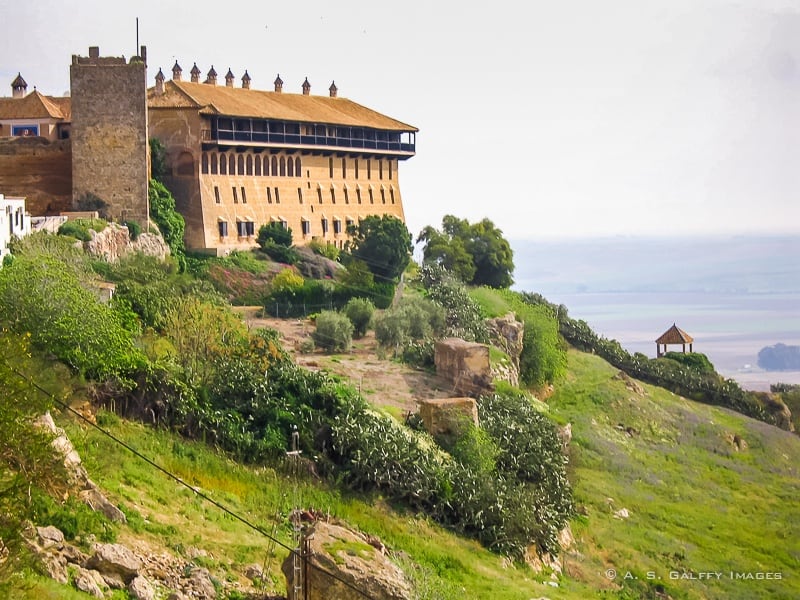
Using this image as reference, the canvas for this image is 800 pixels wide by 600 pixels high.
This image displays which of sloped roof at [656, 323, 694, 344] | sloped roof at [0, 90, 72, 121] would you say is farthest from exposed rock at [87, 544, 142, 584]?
sloped roof at [656, 323, 694, 344]

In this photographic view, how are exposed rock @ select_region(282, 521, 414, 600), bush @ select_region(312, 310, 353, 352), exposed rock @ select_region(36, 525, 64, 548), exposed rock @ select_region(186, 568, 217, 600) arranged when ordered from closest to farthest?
exposed rock @ select_region(36, 525, 64, 548) < exposed rock @ select_region(186, 568, 217, 600) < exposed rock @ select_region(282, 521, 414, 600) < bush @ select_region(312, 310, 353, 352)

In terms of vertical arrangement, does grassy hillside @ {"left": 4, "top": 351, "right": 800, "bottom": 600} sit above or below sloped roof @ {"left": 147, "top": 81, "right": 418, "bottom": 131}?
below

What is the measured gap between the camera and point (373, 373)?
47344 millimetres

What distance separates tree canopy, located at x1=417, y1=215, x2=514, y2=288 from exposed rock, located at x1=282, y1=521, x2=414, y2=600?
39886 millimetres

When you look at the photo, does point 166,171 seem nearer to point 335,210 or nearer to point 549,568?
point 335,210

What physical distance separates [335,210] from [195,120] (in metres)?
11.8

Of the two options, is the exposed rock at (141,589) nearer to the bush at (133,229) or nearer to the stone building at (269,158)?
the bush at (133,229)

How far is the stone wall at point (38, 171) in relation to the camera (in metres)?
54.6

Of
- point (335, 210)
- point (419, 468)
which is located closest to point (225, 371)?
point (419, 468)

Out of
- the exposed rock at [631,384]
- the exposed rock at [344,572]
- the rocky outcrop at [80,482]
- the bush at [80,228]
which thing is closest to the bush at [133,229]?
the bush at [80,228]

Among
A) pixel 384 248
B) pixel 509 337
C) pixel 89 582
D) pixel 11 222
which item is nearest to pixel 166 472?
pixel 89 582

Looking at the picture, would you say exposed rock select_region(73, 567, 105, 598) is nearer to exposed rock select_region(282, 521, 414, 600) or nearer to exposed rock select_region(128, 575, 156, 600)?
exposed rock select_region(128, 575, 156, 600)

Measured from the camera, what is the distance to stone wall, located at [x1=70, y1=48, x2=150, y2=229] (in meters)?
53.3

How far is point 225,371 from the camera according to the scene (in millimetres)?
38031
